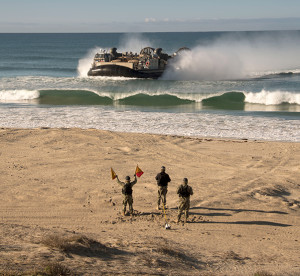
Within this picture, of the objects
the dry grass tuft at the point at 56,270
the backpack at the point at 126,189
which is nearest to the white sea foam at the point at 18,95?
the backpack at the point at 126,189

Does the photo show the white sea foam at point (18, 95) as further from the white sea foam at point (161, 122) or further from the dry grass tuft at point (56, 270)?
the dry grass tuft at point (56, 270)

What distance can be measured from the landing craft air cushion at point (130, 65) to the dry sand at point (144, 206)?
2114 centimetres

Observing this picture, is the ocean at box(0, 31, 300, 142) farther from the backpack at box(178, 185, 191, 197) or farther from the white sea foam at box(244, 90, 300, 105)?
the backpack at box(178, 185, 191, 197)

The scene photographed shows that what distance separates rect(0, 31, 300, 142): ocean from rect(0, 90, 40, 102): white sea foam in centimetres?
7

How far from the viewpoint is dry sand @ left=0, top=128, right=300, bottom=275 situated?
7.50 m

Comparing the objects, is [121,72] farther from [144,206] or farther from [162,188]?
[162,188]

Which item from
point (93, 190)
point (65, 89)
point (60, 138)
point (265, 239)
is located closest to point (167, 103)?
point (65, 89)

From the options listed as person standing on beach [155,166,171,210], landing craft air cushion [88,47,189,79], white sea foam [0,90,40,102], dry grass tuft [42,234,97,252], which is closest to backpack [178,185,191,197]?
person standing on beach [155,166,171,210]

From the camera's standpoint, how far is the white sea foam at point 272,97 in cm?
3028

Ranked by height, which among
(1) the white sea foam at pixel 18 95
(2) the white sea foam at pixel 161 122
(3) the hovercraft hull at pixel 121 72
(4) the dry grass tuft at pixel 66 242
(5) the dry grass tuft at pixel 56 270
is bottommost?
(5) the dry grass tuft at pixel 56 270

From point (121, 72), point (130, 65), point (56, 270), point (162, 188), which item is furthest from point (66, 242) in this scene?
point (130, 65)

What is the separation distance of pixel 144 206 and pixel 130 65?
2925cm

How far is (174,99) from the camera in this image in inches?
1256

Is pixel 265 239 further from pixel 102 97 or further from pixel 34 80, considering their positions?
pixel 34 80
